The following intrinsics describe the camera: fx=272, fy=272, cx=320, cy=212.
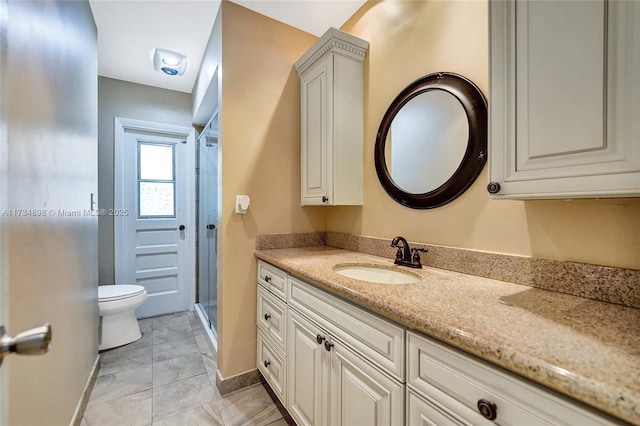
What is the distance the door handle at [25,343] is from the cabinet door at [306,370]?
0.87 m

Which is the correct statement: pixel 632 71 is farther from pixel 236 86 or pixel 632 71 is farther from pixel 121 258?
pixel 121 258

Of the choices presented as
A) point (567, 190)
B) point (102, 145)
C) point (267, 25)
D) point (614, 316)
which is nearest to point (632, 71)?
point (567, 190)

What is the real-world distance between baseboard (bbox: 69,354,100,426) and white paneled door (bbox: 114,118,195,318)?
105cm

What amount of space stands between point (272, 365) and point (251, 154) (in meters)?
1.33

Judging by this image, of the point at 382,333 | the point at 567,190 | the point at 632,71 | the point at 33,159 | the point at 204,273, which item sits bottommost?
the point at 204,273

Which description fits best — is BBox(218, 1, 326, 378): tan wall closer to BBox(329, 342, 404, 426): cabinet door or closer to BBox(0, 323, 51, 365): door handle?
BBox(329, 342, 404, 426): cabinet door

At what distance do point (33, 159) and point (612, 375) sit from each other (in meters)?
1.62

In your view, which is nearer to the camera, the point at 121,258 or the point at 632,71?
the point at 632,71

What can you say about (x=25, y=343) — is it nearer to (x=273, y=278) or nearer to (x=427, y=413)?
(x=427, y=413)

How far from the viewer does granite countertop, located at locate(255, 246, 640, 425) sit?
45cm

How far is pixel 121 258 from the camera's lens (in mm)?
2830

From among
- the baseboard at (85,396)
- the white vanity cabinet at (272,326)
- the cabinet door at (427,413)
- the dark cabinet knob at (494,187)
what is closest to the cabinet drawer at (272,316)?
the white vanity cabinet at (272,326)

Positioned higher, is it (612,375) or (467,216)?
(467,216)

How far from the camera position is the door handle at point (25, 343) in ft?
1.65
